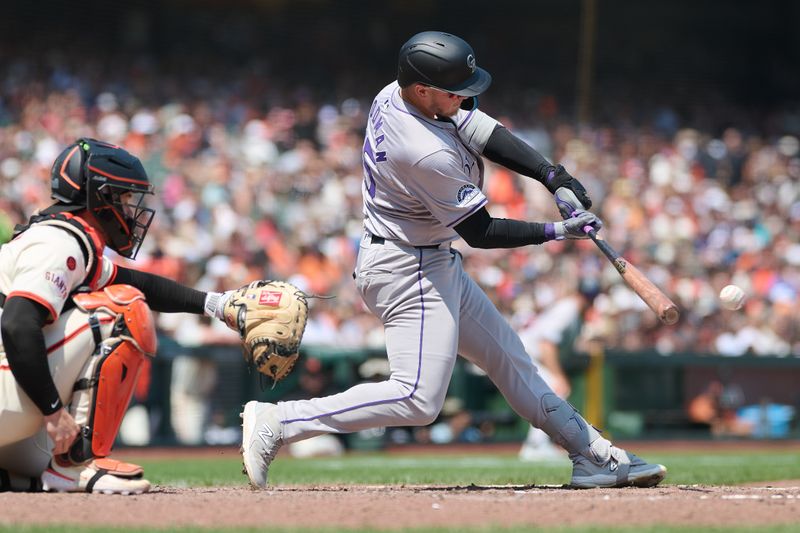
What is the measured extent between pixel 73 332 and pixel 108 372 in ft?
0.66

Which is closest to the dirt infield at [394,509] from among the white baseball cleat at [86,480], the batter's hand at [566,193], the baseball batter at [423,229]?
the white baseball cleat at [86,480]

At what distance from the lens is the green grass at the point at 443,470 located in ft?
22.7

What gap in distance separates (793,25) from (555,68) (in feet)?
17.6

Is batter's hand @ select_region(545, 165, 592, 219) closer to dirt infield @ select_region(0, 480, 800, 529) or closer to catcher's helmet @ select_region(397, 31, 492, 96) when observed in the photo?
catcher's helmet @ select_region(397, 31, 492, 96)

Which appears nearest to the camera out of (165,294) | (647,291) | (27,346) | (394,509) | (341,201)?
(27,346)

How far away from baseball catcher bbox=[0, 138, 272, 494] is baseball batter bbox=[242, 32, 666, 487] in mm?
708

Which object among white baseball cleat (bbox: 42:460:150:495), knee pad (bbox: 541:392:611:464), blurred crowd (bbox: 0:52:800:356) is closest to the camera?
white baseball cleat (bbox: 42:460:150:495)

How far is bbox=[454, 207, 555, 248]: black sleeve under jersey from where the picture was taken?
4.94m

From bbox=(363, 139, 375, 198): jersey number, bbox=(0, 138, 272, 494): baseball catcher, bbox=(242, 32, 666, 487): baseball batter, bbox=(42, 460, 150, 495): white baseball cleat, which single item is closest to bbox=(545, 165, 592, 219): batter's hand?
bbox=(242, 32, 666, 487): baseball batter

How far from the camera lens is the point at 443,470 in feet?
27.9

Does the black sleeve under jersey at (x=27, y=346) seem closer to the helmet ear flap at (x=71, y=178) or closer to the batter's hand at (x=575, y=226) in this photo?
the helmet ear flap at (x=71, y=178)

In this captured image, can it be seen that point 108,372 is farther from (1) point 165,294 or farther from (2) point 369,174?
(2) point 369,174

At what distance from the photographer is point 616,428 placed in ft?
41.8

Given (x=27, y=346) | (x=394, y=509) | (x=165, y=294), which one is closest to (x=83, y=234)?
(x=27, y=346)
